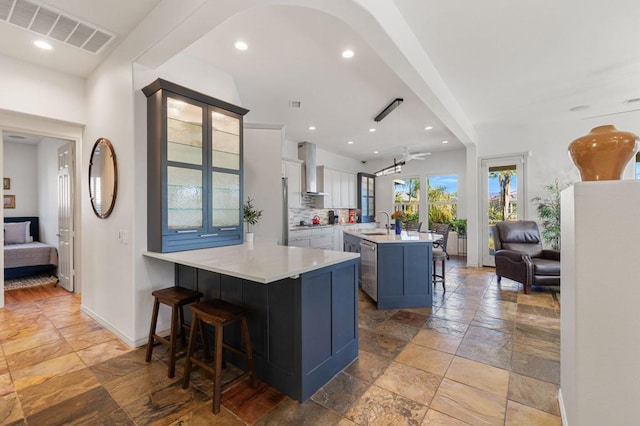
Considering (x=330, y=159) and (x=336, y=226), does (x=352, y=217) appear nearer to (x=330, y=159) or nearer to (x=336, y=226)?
(x=336, y=226)

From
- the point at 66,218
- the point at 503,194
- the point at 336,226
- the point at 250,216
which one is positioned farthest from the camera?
the point at 336,226

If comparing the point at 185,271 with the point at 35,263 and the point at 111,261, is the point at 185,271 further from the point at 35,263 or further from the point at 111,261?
the point at 35,263

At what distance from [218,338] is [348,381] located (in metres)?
1.01

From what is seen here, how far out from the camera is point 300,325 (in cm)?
189

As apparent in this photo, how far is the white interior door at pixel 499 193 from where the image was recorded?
A: 5809 millimetres

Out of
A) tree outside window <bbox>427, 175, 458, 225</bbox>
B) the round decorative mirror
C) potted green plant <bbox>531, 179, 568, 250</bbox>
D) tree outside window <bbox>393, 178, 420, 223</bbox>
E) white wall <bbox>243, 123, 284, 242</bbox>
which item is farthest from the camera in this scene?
tree outside window <bbox>393, 178, 420, 223</bbox>

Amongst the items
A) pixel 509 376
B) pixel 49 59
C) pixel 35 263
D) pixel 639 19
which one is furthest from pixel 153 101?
pixel 35 263

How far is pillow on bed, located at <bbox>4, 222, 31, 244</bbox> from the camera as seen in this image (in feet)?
18.2

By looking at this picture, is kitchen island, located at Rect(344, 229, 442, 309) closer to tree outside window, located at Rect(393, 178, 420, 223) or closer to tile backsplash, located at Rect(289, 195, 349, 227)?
tile backsplash, located at Rect(289, 195, 349, 227)

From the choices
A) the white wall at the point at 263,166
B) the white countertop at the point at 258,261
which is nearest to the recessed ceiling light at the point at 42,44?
the white wall at the point at 263,166

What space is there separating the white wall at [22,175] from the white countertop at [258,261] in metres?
5.95

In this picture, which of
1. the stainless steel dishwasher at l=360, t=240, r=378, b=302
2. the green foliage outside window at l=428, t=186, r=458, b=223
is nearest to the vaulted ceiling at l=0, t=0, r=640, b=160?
the stainless steel dishwasher at l=360, t=240, r=378, b=302

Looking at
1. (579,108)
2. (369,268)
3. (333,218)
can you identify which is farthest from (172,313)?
(579,108)

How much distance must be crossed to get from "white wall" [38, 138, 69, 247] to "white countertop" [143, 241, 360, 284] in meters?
4.65
